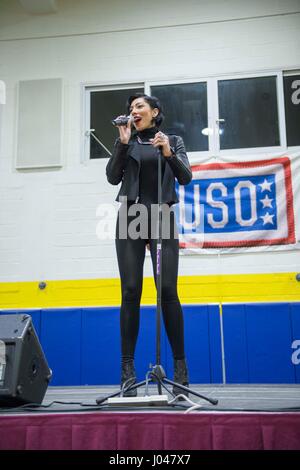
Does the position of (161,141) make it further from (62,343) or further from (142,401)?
(62,343)

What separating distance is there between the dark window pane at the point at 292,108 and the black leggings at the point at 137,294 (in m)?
2.73


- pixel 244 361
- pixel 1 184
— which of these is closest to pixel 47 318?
pixel 1 184

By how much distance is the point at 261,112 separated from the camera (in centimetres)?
476

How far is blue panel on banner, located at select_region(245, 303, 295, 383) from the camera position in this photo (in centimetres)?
423

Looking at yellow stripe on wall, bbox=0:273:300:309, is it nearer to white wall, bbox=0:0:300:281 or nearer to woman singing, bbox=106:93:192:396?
white wall, bbox=0:0:300:281

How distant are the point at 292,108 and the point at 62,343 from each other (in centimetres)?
298

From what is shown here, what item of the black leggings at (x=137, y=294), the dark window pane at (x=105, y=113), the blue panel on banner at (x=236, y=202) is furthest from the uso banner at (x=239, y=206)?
the black leggings at (x=137, y=294)

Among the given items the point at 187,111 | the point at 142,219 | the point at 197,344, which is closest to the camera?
the point at 142,219

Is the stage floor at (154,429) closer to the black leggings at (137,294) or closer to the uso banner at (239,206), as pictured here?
the black leggings at (137,294)

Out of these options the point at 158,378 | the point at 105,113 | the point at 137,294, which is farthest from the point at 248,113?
the point at 158,378

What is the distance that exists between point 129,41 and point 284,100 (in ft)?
5.26

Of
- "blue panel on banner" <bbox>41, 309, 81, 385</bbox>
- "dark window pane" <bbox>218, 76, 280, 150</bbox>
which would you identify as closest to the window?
"dark window pane" <bbox>218, 76, 280, 150</bbox>

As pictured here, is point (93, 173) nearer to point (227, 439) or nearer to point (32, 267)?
point (32, 267)

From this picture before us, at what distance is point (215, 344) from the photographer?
171 inches
